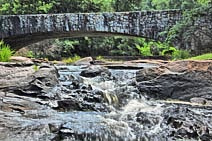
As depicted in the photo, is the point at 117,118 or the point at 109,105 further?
the point at 109,105

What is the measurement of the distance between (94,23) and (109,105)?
982cm

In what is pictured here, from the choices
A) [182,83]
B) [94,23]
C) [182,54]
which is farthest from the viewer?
[94,23]

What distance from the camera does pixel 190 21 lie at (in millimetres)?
15805

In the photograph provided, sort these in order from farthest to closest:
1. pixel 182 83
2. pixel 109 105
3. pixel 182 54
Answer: pixel 182 54
pixel 182 83
pixel 109 105

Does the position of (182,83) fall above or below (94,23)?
below

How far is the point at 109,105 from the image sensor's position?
8406 mm

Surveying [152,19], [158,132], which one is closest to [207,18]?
[152,19]

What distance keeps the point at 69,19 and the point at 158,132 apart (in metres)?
12.6

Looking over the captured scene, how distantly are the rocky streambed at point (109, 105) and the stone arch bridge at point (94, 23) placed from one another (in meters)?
5.47

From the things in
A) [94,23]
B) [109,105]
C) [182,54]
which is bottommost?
[182,54]

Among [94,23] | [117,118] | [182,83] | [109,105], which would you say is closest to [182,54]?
[94,23]

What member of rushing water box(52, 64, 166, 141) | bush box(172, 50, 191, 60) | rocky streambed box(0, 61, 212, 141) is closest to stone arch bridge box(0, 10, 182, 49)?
bush box(172, 50, 191, 60)

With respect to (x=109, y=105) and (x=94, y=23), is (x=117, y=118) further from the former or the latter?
(x=94, y=23)

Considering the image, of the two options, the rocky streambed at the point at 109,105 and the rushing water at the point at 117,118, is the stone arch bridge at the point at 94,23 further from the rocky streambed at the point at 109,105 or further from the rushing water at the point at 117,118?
the rushing water at the point at 117,118
